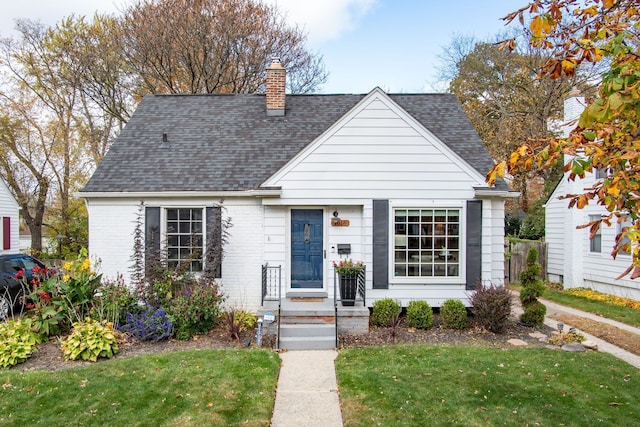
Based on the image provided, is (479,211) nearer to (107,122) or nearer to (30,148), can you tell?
(107,122)

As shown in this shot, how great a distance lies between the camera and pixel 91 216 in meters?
10.0

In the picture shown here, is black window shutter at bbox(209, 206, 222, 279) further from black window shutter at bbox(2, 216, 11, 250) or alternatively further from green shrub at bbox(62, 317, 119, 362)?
black window shutter at bbox(2, 216, 11, 250)

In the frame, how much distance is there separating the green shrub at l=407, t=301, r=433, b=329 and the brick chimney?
22.0 feet

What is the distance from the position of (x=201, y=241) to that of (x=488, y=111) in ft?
71.3

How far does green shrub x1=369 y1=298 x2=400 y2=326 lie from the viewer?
28.8ft

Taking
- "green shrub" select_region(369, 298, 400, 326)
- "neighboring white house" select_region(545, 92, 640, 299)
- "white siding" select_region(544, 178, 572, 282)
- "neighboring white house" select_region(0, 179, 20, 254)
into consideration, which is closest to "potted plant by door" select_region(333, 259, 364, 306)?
"green shrub" select_region(369, 298, 400, 326)

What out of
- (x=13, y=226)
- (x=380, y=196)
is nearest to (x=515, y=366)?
(x=380, y=196)

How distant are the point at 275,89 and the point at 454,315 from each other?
776 cm

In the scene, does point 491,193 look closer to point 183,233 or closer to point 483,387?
point 483,387

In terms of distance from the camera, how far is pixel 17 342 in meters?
7.10

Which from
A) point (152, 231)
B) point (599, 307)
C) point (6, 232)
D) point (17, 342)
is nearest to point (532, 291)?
point (599, 307)

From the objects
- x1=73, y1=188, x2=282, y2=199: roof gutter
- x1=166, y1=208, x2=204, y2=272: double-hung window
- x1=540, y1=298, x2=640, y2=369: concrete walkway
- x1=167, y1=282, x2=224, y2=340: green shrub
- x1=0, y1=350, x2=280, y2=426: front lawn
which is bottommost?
x1=540, y1=298, x2=640, y2=369: concrete walkway

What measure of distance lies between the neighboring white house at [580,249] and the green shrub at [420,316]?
22.9 ft

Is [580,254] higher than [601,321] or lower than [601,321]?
higher
